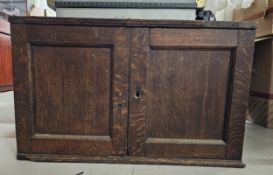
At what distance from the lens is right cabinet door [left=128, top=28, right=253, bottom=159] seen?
2.54 feet

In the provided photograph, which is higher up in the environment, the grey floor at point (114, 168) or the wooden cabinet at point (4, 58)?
the wooden cabinet at point (4, 58)

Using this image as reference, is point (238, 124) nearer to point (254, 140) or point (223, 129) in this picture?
point (223, 129)

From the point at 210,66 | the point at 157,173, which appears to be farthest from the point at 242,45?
the point at 157,173

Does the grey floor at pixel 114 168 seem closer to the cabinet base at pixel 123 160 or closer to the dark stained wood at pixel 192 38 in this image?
the cabinet base at pixel 123 160

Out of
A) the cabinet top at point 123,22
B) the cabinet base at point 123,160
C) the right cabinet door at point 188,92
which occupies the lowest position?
the cabinet base at point 123,160

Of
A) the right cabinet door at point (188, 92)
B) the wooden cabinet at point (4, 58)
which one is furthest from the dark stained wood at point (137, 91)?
the wooden cabinet at point (4, 58)

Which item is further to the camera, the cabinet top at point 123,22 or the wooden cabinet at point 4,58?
the wooden cabinet at point 4,58

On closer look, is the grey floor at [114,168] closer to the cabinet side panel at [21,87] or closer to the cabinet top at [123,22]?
the cabinet side panel at [21,87]

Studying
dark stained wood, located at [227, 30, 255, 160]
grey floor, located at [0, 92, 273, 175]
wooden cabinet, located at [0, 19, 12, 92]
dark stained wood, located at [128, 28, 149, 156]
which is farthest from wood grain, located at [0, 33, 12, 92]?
dark stained wood, located at [227, 30, 255, 160]

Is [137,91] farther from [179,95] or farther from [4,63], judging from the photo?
[4,63]

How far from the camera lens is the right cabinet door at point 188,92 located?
774 mm

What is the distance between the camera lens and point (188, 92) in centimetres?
81

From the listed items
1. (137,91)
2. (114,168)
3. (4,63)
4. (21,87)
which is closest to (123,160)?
(114,168)

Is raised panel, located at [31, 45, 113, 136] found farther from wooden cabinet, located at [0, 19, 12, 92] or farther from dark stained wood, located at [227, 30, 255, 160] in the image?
wooden cabinet, located at [0, 19, 12, 92]
